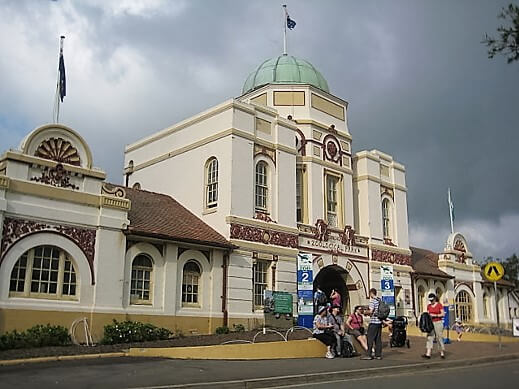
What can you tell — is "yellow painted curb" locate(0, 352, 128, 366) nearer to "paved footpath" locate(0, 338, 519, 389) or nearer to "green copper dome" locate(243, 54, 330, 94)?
"paved footpath" locate(0, 338, 519, 389)

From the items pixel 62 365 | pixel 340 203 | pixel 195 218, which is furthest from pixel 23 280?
pixel 340 203

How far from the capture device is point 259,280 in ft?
81.1

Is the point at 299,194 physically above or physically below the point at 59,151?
above

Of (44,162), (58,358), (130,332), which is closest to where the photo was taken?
(58,358)

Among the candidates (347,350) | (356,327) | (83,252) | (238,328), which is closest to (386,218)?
(238,328)

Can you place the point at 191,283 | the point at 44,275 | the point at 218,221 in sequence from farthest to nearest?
the point at 218,221 → the point at 191,283 → the point at 44,275

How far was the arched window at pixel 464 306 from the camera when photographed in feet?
121

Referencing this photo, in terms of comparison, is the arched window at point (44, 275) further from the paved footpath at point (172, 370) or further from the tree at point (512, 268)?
the tree at point (512, 268)

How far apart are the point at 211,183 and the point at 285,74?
8.29m

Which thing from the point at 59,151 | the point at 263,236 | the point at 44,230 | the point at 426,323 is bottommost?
the point at 426,323

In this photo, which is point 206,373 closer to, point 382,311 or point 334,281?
point 382,311

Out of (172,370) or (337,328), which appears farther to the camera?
(337,328)

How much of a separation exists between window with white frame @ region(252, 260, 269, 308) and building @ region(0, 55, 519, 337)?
0.21 ft

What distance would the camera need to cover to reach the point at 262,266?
81.7ft
